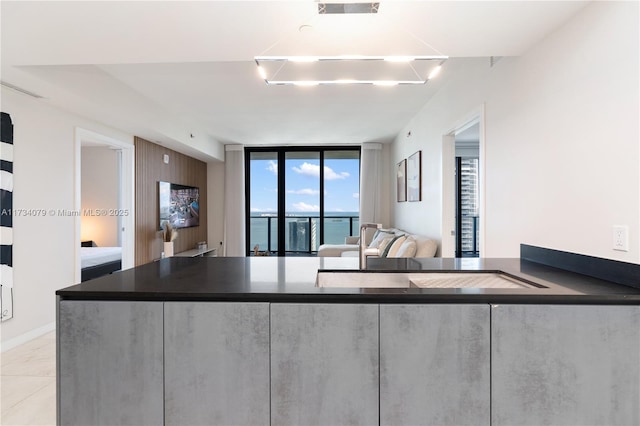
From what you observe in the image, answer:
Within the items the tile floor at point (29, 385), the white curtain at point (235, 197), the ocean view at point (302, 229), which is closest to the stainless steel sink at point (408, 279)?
the tile floor at point (29, 385)

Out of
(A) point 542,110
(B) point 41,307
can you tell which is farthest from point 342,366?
(B) point 41,307

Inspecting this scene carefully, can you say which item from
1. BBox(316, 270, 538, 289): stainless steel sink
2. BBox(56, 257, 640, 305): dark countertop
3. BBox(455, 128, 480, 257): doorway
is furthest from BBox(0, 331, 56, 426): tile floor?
BBox(455, 128, 480, 257): doorway

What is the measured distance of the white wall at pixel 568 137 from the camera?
1.44 metres

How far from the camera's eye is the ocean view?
7.09 metres

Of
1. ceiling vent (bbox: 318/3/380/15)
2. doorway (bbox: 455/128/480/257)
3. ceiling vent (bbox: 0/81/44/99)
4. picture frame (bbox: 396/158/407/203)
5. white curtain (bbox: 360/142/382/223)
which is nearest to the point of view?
ceiling vent (bbox: 318/3/380/15)

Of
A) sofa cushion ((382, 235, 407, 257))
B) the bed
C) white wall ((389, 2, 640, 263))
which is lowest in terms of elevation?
the bed

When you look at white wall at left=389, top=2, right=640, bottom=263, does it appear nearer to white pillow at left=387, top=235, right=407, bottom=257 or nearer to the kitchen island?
the kitchen island

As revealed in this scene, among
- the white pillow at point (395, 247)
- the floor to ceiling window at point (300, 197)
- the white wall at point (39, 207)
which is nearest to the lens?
the white wall at point (39, 207)

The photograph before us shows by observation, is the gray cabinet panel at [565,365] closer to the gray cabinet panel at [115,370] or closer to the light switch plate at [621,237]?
the light switch plate at [621,237]

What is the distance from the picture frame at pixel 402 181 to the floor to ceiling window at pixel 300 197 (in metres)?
1.30

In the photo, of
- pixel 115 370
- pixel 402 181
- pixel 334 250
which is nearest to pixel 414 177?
pixel 402 181

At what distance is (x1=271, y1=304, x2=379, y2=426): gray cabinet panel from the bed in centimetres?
400

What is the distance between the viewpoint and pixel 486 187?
8.76ft

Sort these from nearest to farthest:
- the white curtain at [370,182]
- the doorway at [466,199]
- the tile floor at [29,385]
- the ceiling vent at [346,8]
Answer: the ceiling vent at [346,8] < the tile floor at [29,385] < the doorway at [466,199] < the white curtain at [370,182]
